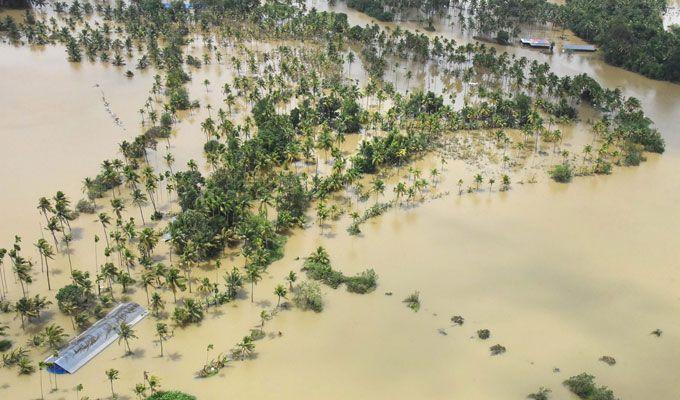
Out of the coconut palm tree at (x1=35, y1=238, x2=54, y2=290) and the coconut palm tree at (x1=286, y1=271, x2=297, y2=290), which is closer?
the coconut palm tree at (x1=35, y1=238, x2=54, y2=290)

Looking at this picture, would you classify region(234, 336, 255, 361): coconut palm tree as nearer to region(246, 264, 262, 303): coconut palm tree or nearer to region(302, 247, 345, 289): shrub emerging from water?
region(246, 264, 262, 303): coconut palm tree

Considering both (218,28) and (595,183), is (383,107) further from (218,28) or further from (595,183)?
(218,28)

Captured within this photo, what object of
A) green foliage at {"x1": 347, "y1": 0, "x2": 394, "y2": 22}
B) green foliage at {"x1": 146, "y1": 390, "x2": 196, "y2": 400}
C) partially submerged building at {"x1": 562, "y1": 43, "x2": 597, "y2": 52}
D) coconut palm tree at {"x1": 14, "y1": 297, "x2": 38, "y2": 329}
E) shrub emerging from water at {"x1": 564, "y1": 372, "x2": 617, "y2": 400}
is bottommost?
shrub emerging from water at {"x1": 564, "y1": 372, "x2": 617, "y2": 400}

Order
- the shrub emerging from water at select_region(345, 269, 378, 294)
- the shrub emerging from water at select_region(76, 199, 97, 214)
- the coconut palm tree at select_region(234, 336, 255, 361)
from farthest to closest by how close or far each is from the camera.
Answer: the shrub emerging from water at select_region(76, 199, 97, 214), the shrub emerging from water at select_region(345, 269, 378, 294), the coconut palm tree at select_region(234, 336, 255, 361)

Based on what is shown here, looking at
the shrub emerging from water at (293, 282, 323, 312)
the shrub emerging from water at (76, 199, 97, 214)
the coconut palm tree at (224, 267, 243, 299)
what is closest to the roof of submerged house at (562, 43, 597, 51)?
the shrub emerging from water at (293, 282, 323, 312)

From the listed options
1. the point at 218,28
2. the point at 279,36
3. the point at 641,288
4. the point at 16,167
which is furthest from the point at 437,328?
the point at 218,28

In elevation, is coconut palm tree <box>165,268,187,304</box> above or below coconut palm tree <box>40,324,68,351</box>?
above
